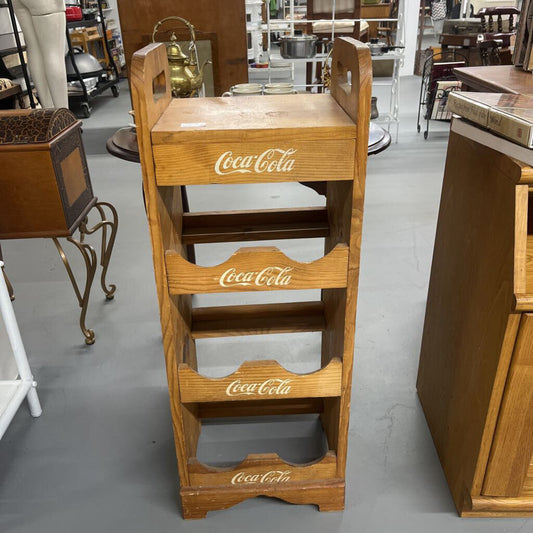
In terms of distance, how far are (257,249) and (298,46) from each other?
3.73 meters

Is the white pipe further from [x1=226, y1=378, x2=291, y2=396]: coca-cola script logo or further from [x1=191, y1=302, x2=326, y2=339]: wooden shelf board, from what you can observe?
[x1=226, y1=378, x2=291, y2=396]: coca-cola script logo

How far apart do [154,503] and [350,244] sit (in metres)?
0.97

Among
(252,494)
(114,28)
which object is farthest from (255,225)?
(114,28)

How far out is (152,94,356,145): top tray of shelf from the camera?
0.98 m

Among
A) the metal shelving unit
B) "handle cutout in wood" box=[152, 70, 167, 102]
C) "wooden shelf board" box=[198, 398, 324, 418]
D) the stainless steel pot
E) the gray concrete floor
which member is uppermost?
"handle cutout in wood" box=[152, 70, 167, 102]

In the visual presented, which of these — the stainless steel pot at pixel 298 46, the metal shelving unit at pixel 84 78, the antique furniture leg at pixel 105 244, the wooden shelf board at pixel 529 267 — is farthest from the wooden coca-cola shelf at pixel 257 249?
the metal shelving unit at pixel 84 78

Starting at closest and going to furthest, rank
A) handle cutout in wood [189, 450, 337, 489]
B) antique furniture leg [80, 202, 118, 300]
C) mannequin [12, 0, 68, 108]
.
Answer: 1. handle cutout in wood [189, 450, 337, 489]
2. antique furniture leg [80, 202, 118, 300]
3. mannequin [12, 0, 68, 108]

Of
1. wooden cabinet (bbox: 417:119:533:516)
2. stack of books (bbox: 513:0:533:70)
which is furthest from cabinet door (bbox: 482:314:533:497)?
stack of books (bbox: 513:0:533:70)

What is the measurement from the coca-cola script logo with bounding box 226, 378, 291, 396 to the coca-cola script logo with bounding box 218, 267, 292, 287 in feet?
0.89

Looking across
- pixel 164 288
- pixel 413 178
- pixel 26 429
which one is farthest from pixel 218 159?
pixel 413 178

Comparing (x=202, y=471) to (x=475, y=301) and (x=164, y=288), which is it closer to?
(x=164, y=288)

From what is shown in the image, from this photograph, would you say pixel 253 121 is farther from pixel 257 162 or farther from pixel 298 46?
pixel 298 46

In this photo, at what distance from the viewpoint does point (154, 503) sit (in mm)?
1499

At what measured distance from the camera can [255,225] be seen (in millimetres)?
1475
